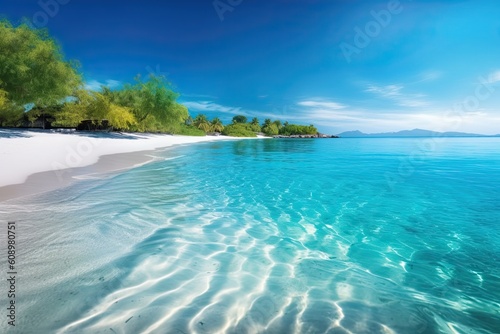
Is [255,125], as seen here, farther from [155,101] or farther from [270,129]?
[155,101]

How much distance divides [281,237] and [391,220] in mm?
3141

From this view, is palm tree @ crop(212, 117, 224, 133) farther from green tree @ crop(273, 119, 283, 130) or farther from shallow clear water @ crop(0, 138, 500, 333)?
shallow clear water @ crop(0, 138, 500, 333)

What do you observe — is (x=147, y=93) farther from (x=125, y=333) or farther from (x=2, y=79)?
(x=125, y=333)

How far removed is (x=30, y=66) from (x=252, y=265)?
29882 mm

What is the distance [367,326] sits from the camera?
2.73m

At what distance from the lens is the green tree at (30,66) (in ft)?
72.2

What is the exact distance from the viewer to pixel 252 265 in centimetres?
403

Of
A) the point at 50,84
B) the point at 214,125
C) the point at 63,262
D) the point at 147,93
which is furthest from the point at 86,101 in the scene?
the point at 214,125

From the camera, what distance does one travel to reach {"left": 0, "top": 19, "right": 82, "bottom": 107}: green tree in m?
22.0

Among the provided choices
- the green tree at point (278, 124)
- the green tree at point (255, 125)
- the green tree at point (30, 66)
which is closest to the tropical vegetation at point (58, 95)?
the green tree at point (30, 66)

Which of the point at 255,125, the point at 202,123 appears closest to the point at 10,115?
the point at 202,123

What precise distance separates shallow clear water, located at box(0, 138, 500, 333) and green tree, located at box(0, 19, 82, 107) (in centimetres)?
2259

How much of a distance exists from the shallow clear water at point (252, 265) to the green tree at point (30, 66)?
2259cm

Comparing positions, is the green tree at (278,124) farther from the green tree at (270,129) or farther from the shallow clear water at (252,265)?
the shallow clear water at (252,265)
